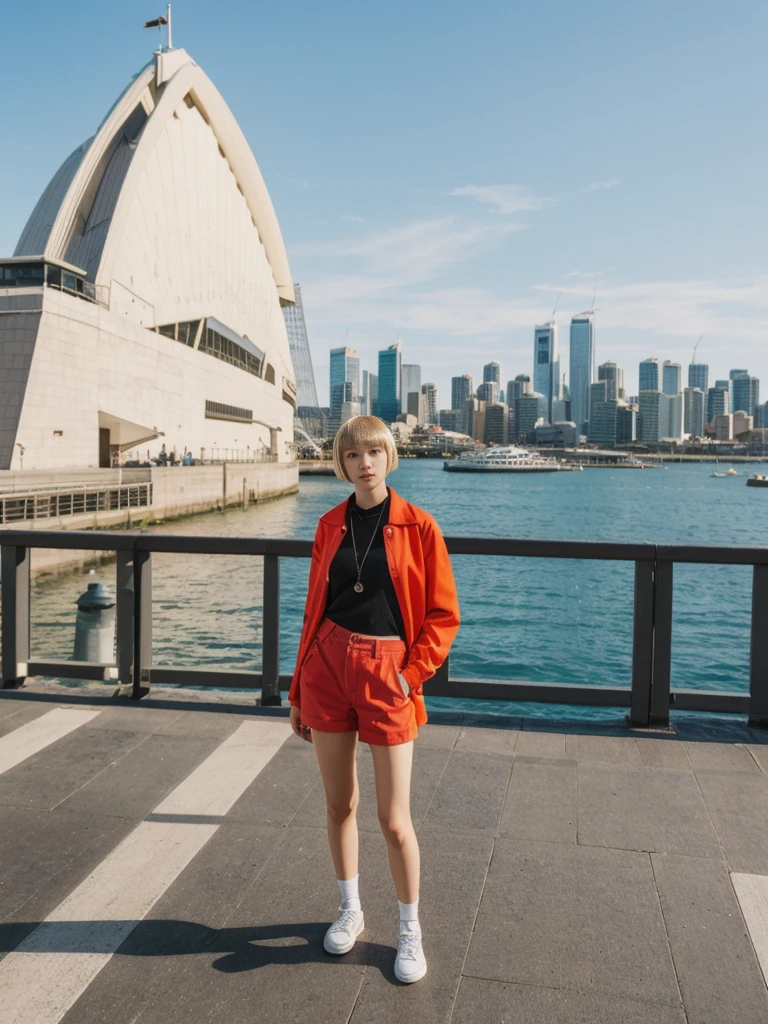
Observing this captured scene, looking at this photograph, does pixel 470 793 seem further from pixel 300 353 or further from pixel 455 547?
pixel 300 353

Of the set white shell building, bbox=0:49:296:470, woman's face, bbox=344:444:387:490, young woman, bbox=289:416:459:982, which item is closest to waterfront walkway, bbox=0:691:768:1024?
young woman, bbox=289:416:459:982

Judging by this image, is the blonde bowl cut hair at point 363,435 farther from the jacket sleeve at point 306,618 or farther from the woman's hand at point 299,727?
the woman's hand at point 299,727

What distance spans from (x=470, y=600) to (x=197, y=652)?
2728 millimetres

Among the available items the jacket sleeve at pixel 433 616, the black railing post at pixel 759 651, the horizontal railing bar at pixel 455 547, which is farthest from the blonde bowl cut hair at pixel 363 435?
the black railing post at pixel 759 651

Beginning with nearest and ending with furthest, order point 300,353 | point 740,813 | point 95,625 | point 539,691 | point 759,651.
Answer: point 740,813 → point 759,651 → point 539,691 → point 95,625 → point 300,353

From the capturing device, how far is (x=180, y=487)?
41219 mm

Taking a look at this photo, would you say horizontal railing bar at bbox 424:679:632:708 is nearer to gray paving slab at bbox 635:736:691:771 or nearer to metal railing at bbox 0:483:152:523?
gray paving slab at bbox 635:736:691:771

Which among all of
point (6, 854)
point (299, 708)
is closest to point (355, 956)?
point (299, 708)

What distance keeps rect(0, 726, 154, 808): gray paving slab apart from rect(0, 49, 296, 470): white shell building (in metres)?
33.8

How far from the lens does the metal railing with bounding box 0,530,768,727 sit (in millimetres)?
5297

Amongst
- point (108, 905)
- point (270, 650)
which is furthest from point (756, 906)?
point (270, 650)

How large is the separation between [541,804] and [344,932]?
1600 millimetres

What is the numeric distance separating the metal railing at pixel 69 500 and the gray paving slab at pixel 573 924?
2271 centimetres

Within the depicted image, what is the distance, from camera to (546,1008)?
2.56 m
